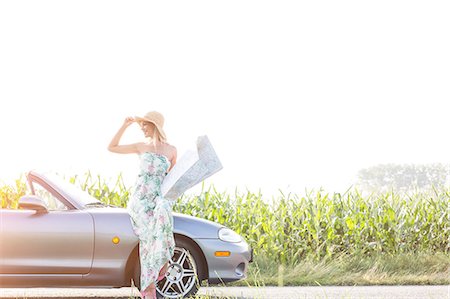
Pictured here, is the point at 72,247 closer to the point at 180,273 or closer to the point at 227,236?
the point at 180,273

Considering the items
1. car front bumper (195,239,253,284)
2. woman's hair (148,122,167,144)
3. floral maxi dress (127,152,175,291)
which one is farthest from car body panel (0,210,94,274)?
woman's hair (148,122,167,144)

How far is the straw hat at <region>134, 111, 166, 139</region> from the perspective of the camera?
24.8ft

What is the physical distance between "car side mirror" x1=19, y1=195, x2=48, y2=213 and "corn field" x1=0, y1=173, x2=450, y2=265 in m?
6.68

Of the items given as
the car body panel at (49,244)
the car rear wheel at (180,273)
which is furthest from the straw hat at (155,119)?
the car rear wheel at (180,273)

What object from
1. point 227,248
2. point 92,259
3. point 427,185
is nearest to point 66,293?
point 92,259

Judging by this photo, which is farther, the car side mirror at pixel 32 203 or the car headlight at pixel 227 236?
the car headlight at pixel 227 236

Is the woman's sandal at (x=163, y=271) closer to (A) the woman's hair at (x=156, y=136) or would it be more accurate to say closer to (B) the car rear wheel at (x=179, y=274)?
(B) the car rear wheel at (x=179, y=274)

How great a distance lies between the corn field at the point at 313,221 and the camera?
49.8 ft

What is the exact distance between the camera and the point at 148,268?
26.3ft

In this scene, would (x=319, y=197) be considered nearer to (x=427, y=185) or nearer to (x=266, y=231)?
(x=266, y=231)

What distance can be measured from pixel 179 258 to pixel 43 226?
1.58 metres

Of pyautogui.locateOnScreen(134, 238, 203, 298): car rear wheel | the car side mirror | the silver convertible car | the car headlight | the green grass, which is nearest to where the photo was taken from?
the car side mirror

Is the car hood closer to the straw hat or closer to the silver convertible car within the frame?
the silver convertible car

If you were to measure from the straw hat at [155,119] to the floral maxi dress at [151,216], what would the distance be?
1.04 ft
